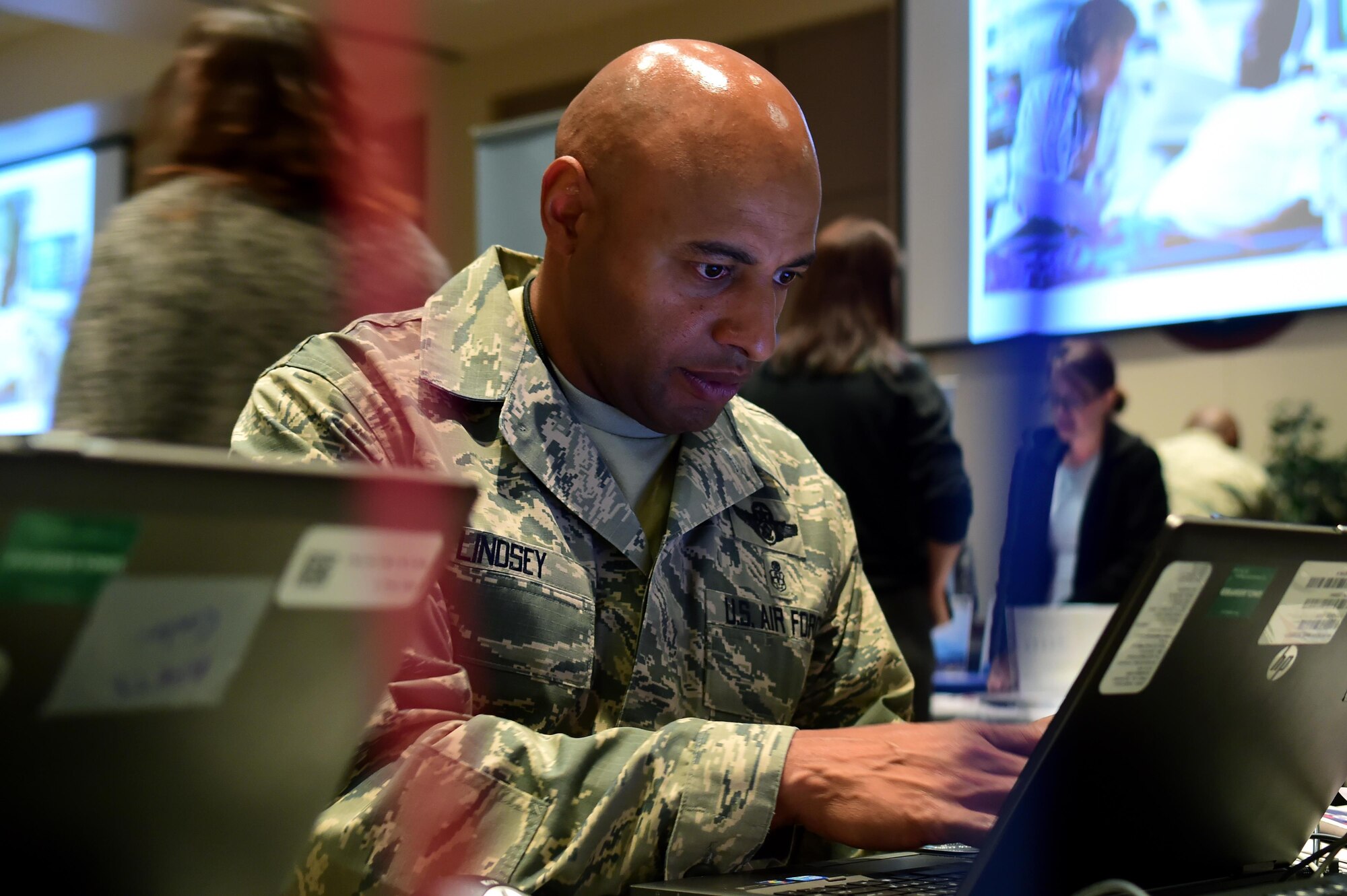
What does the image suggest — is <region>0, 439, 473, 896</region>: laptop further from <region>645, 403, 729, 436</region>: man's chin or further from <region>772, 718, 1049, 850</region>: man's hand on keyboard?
<region>645, 403, 729, 436</region>: man's chin

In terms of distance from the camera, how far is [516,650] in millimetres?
958

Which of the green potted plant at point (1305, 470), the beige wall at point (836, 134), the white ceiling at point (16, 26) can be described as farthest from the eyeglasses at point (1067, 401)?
the white ceiling at point (16, 26)

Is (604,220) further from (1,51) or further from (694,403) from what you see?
(1,51)

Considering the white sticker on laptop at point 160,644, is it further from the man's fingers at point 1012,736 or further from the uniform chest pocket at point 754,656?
the uniform chest pocket at point 754,656

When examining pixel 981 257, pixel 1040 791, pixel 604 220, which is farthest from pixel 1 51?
pixel 1040 791

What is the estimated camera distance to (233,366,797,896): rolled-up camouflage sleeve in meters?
0.77

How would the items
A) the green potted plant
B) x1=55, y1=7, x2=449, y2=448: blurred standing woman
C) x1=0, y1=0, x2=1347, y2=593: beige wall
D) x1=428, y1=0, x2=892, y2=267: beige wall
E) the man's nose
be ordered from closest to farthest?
the man's nose < x1=55, y1=7, x2=449, y2=448: blurred standing woman < the green potted plant < x1=0, y1=0, x2=1347, y2=593: beige wall < x1=428, y1=0, x2=892, y2=267: beige wall

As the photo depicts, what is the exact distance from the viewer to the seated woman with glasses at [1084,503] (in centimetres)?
248

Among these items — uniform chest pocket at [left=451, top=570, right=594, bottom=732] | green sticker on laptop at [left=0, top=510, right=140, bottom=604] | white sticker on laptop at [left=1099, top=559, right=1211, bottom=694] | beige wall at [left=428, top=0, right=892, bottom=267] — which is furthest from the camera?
beige wall at [left=428, top=0, right=892, bottom=267]

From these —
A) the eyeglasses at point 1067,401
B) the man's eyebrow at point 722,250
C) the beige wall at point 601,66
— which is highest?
the beige wall at point 601,66

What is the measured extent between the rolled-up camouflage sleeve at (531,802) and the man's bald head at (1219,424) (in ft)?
9.10

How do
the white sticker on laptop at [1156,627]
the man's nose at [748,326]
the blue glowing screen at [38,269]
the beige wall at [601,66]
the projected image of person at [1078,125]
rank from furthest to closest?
the blue glowing screen at [38,269] → the beige wall at [601,66] → the projected image of person at [1078,125] → the man's nose at [748,326] → the white sticker on laptop at [1156,627]

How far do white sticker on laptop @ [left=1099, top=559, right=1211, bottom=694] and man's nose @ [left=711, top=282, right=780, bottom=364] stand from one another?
0.50 metres

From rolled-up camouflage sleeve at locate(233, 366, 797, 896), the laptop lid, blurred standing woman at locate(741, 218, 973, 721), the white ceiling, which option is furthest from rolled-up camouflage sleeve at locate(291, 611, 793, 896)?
the white ceiling
